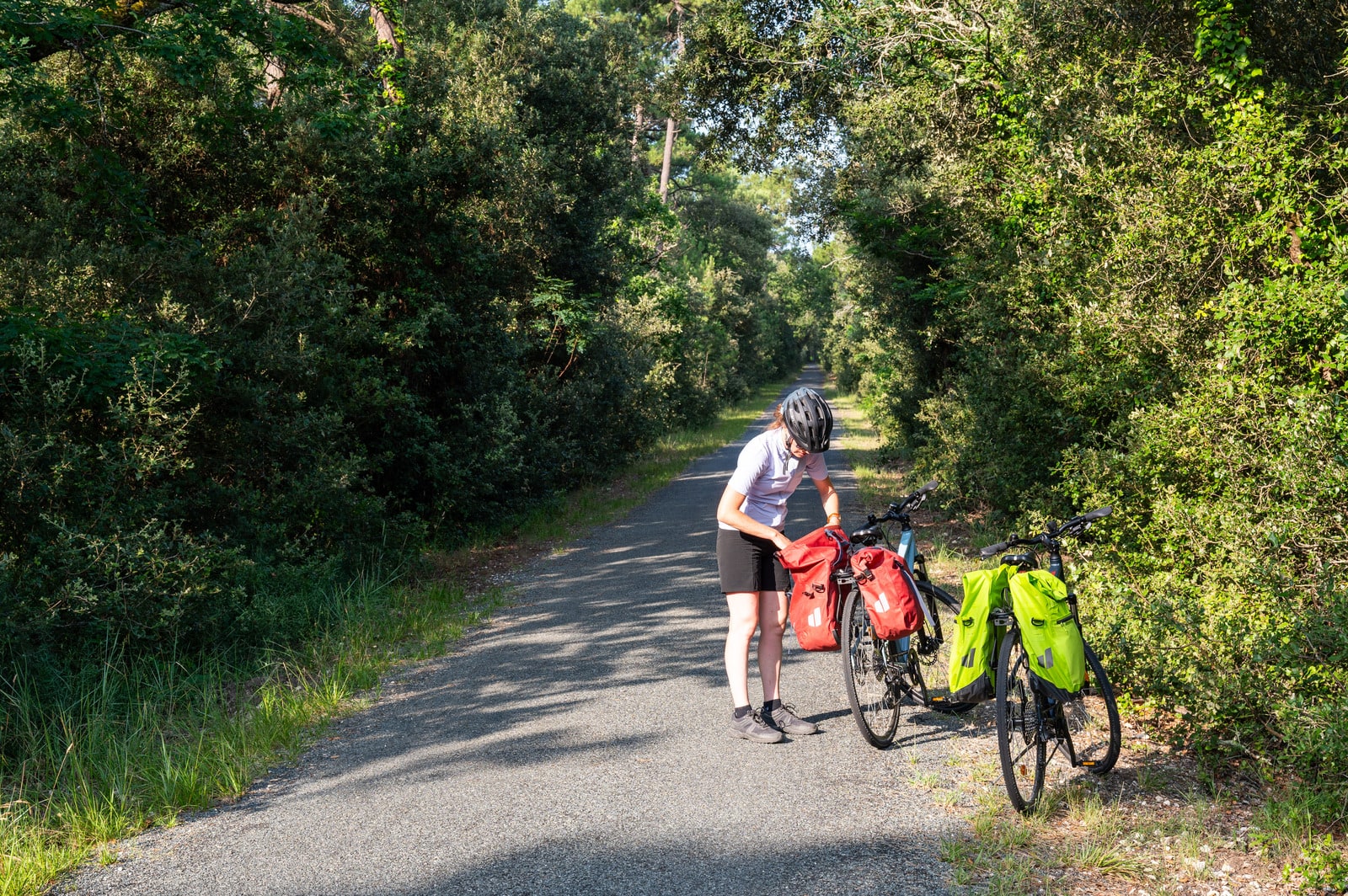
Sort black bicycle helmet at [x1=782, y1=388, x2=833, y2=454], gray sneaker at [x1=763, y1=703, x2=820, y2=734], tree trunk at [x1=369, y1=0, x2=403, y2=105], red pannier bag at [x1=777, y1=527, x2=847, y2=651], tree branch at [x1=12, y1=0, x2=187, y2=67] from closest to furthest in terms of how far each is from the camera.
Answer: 1. black bicycle helmet at [x1=782, y1=388, x2=833, y2=454]
2. red pannier bag at [x1=777, y1=527, x2=847, y2=651]
3. gray sneaker at [x1=763, y1=703, x2=820, y2=734]
4. tree branch at [x1=12, y1=0, x2=187, y2=67]
5. tree trunk at [x1=369, y1=0, x2=403, y2=105]

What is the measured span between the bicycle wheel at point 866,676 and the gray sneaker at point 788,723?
329 mm

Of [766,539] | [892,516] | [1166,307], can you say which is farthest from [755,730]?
[1166,307]

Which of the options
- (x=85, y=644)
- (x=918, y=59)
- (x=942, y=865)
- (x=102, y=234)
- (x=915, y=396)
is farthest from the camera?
(x=915, y=396)

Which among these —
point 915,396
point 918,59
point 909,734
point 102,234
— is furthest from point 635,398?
point 909,734

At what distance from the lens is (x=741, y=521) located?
16.3 feet

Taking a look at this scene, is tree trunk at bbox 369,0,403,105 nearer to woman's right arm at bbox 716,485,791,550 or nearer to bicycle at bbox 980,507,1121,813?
woman's right arm at bbox 716,485,791,550

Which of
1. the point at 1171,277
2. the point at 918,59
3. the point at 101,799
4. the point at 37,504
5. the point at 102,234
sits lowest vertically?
the point at 101,799

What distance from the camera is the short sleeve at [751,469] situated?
5.01 metres

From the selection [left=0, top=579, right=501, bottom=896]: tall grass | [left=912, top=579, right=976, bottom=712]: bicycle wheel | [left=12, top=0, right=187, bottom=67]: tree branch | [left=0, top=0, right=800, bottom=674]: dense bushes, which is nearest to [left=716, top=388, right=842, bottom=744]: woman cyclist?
[left=912, top=579, right=976, bottom=712]: bicycle wheel

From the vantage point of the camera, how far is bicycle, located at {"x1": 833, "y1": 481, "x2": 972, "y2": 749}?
508 cm

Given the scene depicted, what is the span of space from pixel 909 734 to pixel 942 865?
1712 mm

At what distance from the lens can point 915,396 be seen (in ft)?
60.9

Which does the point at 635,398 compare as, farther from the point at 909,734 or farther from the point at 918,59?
the point at 909,734

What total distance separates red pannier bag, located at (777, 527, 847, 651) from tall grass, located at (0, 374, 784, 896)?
9.90 feet
